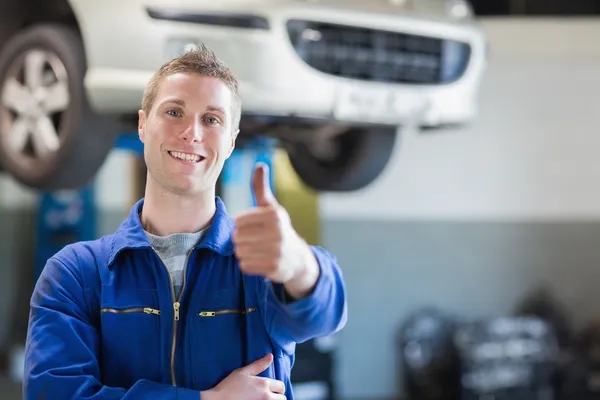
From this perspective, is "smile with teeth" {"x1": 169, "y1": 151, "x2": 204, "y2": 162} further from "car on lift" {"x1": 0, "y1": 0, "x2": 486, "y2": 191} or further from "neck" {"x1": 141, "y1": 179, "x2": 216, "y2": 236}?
"car on lift" {"x1": 0, "y1": 0, "x2": 486, "y2": 191}

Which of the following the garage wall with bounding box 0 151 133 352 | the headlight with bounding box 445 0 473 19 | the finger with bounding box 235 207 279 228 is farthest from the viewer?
the garage wall with bounding box 0 151 133 352

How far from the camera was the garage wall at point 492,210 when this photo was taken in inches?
183

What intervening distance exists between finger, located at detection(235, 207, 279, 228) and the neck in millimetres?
167

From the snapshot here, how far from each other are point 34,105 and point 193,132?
3.08 ft

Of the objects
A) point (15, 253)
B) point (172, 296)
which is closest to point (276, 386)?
point (172, 296)

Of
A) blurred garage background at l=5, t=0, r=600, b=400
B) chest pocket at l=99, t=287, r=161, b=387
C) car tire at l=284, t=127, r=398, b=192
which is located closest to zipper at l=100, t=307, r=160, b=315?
chest pocket at l=99, t=287, r=161, b=387

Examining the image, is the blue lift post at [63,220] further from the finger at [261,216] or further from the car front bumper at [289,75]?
the finger at [261,216]

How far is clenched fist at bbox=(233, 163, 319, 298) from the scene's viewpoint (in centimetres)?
63

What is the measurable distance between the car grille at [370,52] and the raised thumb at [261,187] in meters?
1.07

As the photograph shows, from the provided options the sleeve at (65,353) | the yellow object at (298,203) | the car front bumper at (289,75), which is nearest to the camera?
the sleeve at (65,353)

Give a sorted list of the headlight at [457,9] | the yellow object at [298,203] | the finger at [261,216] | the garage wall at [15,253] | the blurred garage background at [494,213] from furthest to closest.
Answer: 1. the blurred garage background at [494,213]
2. the garage wall at [15,253]
3. the yellow object at [298,203]
4. the headlight at [457,9]
5. the finger at [261,216]

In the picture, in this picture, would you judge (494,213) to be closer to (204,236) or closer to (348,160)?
(348,160)

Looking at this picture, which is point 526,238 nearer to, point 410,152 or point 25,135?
point 410,152

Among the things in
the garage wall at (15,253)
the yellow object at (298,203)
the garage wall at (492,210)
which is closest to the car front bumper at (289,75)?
the yellow object at (298,203)
